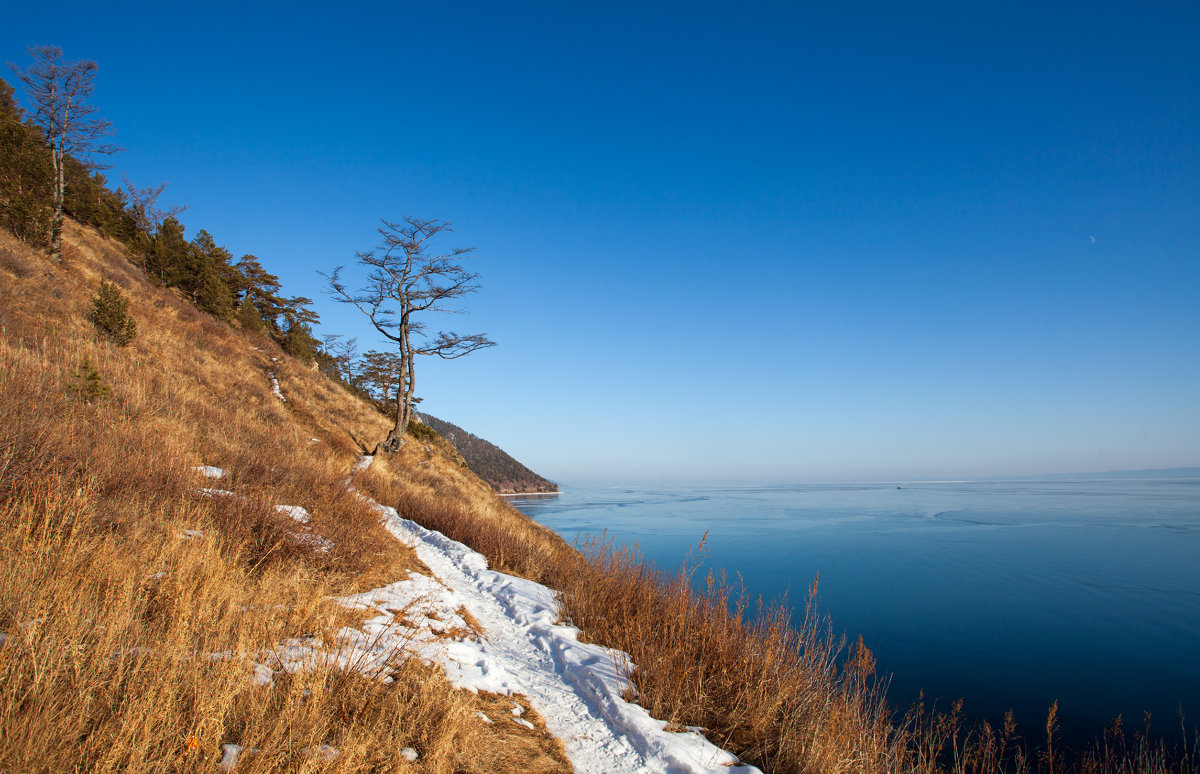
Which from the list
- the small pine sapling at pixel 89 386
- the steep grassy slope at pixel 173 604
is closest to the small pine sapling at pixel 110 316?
the steep grassy slope at pixel 173 604

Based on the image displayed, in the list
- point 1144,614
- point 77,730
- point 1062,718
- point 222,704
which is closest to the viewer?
point 77,730

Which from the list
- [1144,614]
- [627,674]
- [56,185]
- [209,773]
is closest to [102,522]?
[209,773]

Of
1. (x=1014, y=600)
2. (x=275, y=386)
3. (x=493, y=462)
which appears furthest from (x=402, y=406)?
(x=493, y=462)

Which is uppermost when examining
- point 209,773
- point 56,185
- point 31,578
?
point 56,185

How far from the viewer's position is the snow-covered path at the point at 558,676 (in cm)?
320

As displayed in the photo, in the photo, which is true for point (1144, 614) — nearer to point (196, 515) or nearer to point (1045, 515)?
point (196, 515)

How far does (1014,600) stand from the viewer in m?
13.6

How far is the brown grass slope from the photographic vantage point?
2.15 m

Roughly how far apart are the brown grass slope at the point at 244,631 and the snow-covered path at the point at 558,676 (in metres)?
0.25

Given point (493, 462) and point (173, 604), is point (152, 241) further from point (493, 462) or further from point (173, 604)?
point (493, 462)

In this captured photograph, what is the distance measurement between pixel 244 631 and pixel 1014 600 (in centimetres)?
1738

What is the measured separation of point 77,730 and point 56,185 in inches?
981

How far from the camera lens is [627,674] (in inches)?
171

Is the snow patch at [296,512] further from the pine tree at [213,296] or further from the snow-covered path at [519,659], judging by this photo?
the pine tree at [213,296]
